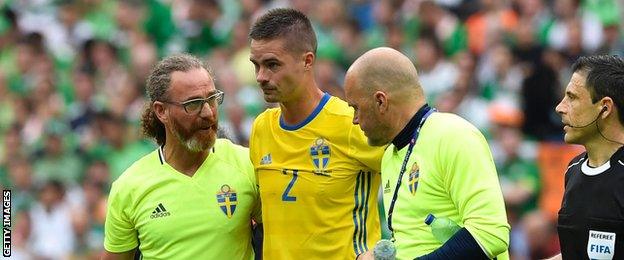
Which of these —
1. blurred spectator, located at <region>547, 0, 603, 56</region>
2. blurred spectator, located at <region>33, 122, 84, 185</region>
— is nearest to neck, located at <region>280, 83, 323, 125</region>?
blurred spectator, located at <region>547, 0, 603, 56</region>

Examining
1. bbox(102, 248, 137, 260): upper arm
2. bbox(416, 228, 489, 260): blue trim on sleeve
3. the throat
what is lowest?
bbox(102, 248, 137, 260): upper arm

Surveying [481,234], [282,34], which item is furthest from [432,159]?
[282,34]

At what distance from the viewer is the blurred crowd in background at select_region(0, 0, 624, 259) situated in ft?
38.0

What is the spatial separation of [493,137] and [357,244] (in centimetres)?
556

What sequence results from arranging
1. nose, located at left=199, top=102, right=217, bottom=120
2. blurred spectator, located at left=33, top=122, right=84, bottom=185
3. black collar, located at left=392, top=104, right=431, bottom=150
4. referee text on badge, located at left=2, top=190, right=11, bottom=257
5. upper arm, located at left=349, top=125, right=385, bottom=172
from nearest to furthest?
1. black collar, located at left=392, top=104, right=431, bottom=150
2. upper arm, located at left=349, top=125, right=385, bottom=172
3. nose, located at left=199, top=102, right=217, bottom=120
4. referee text on badge, located at left=2, top=190, right=11, bottom=257
5. blurred spectator, located at left=33, top=122, right=84, bottom=185

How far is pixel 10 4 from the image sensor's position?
595 inches

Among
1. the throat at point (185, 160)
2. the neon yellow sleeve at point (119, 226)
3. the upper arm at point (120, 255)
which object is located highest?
the throat at point (185, 160)

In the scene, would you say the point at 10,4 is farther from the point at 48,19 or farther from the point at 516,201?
the point at 516,201

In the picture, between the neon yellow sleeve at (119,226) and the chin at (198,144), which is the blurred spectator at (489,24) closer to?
the chin at (198,144)

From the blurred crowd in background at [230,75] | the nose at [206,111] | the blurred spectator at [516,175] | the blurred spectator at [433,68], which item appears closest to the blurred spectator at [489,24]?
the blurred crowd in background at [230,75]

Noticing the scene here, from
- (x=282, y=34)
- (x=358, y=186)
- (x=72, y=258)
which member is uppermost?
(x=282, y=34)

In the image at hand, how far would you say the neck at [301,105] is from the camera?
A: 20.7 ft

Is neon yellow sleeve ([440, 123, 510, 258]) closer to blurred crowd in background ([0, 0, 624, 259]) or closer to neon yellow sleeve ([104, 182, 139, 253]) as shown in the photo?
neon yellow sleeve ([104, 182, 139, 253])

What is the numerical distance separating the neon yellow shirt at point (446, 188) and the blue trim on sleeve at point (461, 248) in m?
0.03
